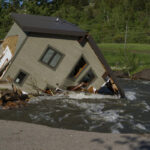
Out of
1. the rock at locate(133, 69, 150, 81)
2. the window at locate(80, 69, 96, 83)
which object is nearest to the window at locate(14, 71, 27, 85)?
the window at locate(80, 69, 96, 83)

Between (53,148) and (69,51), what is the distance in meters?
7.84

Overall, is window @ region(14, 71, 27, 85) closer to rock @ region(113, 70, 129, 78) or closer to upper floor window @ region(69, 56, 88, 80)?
upper floor window @ region(69, 56, 88, 80)

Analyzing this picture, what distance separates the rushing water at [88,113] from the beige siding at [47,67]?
3.08 ft

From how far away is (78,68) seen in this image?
14.3 m

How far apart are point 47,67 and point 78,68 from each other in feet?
6.93

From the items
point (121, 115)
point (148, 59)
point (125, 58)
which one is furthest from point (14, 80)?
point (148, 59)

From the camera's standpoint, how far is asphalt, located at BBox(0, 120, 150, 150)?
616 centimetres

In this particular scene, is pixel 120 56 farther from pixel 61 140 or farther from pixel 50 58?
pixel 61 140

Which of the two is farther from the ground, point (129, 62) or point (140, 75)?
point (129, 62)

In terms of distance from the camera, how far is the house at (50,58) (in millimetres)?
12453

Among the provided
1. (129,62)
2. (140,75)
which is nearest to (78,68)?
(140,75)

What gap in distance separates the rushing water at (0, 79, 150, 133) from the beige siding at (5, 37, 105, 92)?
94cm

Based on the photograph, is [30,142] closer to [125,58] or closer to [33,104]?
[33,104]

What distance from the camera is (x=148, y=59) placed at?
3017 cm
